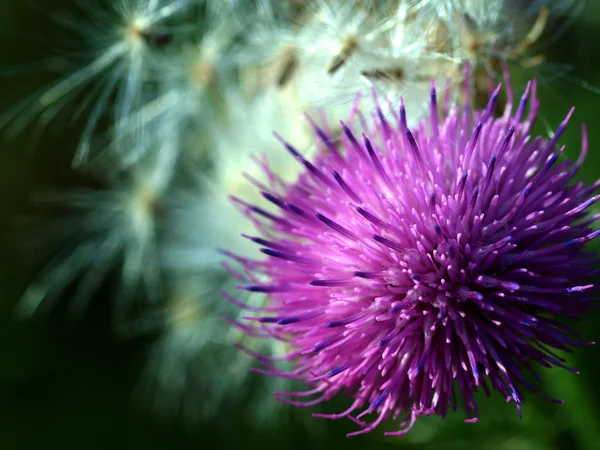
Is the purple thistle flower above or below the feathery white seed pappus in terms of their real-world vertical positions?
below

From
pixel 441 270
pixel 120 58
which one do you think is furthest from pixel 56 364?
pixel 441 270

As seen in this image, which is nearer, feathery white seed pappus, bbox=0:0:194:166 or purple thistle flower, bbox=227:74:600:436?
purple thistle flower, bbox=227:74:600:436

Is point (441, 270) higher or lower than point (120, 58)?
lower

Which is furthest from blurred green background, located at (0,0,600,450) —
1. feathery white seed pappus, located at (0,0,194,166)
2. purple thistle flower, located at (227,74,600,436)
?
purple thistle flower, located at (227,74,600,436)

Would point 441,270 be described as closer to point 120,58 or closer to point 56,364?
point 120,58

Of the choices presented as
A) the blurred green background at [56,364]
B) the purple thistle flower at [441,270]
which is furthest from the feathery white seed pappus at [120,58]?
the purple thistle flower at [441,270]

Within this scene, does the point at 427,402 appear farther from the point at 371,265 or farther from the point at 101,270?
the point at 101,270

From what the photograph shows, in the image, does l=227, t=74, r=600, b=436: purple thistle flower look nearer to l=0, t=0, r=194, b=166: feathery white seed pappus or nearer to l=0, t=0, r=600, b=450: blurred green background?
l=0, t=0, r=194, b=166: feathery white seed pappus

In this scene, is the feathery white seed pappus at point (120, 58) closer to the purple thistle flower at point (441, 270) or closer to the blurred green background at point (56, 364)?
the blurred green background at point (56, 364)

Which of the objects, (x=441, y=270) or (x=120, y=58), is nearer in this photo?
(x=441, y=270)
